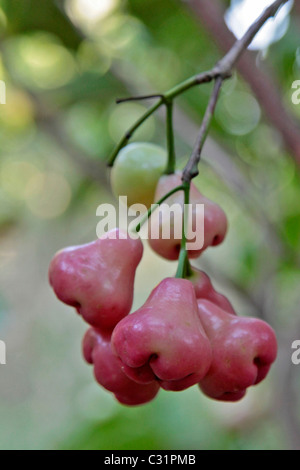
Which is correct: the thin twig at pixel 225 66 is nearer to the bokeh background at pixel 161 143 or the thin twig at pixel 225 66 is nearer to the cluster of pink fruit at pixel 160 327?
the cluster of pink fruit at pixel 160 327

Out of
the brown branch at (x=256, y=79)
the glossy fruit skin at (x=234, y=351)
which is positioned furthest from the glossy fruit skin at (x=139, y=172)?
the brown branch at (x=256, y=79)

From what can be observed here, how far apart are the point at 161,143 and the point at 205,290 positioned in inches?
36.5

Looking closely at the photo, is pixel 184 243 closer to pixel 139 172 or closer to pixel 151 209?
pixel 151 209

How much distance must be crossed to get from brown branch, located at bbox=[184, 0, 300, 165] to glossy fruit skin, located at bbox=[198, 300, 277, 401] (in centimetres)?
54

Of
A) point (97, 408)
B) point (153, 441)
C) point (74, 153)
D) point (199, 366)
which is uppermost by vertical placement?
point (74, 153)

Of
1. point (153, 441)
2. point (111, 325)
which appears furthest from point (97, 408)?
point (111, 325)

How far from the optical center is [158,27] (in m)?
1.24

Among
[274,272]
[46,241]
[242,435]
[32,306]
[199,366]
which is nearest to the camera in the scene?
[199,366]

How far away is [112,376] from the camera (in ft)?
1.77

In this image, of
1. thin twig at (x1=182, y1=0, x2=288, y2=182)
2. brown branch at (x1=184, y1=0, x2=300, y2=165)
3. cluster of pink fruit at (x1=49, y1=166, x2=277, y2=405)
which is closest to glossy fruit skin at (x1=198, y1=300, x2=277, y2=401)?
cluster of pink fruit at (x1=49, y1=166, x2=277, y2=405)

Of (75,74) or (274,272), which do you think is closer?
(75,74)

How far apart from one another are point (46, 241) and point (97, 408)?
618mm

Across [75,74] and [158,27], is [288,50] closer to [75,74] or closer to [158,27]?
[158,27]
